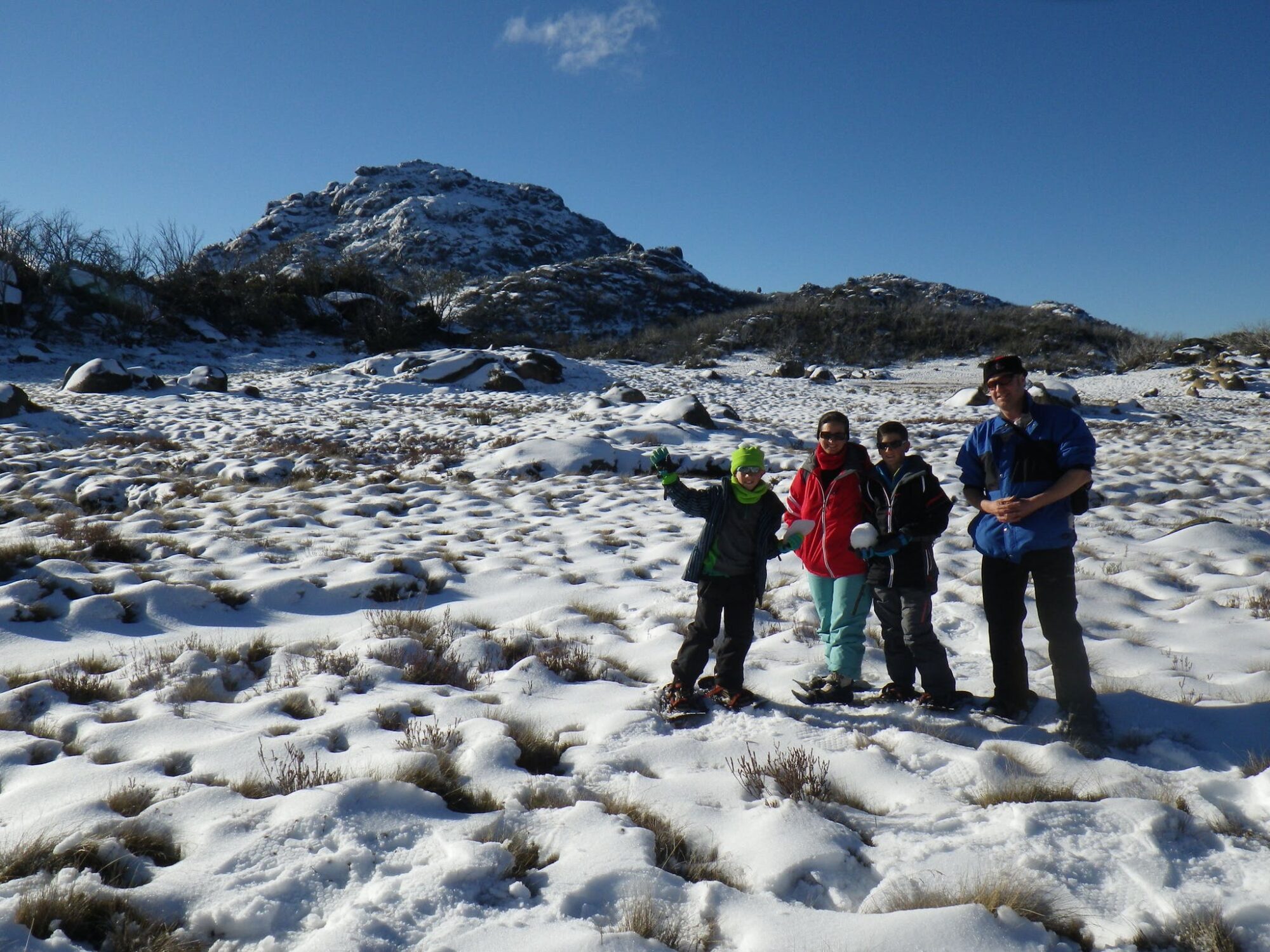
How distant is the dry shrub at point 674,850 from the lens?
8.02ft

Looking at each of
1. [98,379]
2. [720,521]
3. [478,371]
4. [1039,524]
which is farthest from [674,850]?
[478,371]

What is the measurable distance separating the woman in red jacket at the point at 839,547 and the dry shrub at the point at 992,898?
5.36ft

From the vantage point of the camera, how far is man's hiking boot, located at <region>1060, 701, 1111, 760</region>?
3.22 meters

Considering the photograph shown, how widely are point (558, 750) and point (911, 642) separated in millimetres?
2000

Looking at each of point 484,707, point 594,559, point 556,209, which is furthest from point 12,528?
point 556,209

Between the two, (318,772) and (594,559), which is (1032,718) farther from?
(594,559)

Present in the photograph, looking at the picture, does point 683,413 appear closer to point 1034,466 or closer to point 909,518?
point 909,518

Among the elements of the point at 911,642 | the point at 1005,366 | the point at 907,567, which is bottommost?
the point at 911,642

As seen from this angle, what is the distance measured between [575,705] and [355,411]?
55.6ft

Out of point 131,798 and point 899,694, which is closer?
point 131,798

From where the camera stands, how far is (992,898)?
2154 millimetres

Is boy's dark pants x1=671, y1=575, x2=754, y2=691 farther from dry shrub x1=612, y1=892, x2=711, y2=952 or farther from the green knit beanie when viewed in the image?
dry shrub x1=612, y1=892, x2=711, y2=952

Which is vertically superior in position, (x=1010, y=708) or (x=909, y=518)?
(x=909, y=518)

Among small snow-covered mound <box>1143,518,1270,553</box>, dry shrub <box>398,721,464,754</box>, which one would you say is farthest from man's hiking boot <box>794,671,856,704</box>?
small snow-covered mound <box>1143,518,1270,553</box>
